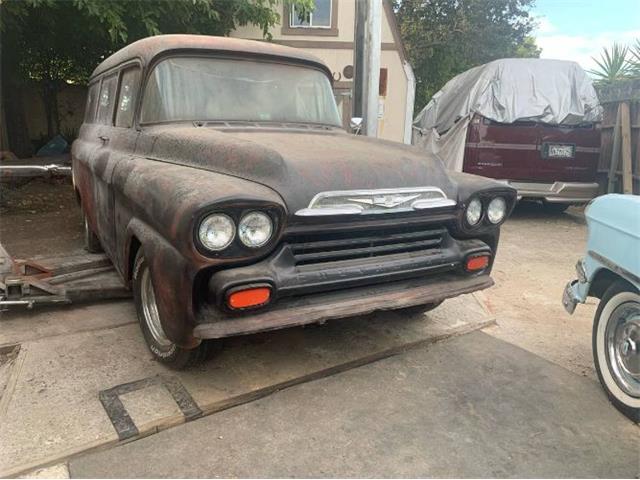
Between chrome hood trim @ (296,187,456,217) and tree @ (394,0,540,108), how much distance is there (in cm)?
1802

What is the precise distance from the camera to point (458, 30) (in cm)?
1905

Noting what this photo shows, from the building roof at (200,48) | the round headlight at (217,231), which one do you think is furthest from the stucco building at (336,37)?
the round headlight at (217,231)

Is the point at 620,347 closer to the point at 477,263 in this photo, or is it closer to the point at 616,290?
the point at 616,290

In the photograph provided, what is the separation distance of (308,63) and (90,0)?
15.3 ft

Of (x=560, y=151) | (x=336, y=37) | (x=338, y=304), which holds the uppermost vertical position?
(x=336, y=37)

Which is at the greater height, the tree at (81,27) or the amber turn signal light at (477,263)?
the tree at (81,27)

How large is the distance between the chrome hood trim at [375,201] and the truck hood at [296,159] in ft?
0.14

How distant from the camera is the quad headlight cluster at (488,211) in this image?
323 centimetres

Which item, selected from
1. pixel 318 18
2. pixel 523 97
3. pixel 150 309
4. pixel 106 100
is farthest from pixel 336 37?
pixel 150 309

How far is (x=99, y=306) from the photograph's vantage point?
13.3 ft

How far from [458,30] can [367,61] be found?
15.4m

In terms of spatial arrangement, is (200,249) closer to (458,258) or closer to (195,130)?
(195,130)

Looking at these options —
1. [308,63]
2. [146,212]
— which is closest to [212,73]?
[308,63]

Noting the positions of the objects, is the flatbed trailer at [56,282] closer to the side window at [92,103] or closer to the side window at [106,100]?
the side window at [106,100]
